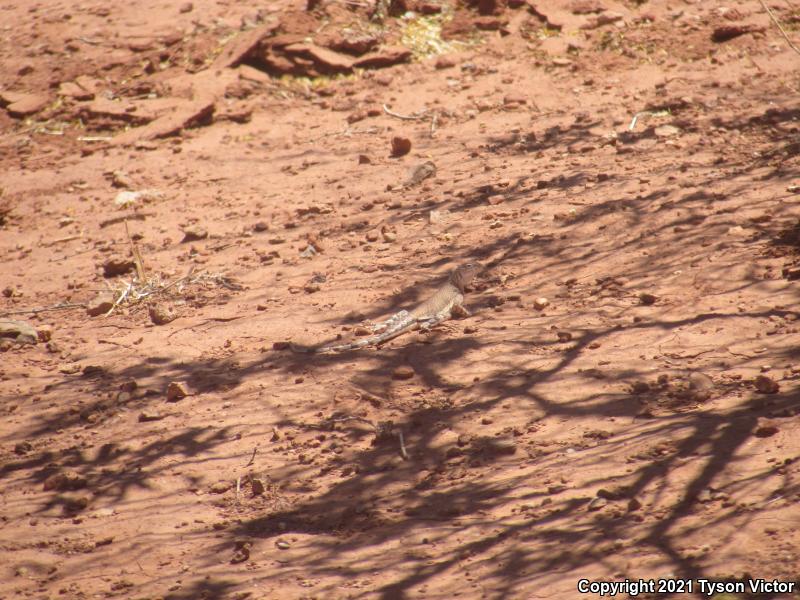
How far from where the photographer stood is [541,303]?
190 inches

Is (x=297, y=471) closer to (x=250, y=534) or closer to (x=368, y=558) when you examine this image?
(x=250, y=534)

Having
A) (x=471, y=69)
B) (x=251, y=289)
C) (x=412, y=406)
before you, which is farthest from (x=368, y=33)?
(x=412, y=406)

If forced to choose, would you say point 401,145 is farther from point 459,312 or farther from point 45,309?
point 45,309

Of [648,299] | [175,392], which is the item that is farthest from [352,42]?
[175,392]

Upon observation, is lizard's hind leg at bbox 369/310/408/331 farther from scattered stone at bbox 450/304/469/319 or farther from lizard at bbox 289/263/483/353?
scattered stone at bbox 450/304/469/319

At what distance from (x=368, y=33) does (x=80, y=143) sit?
3.22m

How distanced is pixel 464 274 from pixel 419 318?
0.45m

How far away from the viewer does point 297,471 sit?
Result: 3838mm

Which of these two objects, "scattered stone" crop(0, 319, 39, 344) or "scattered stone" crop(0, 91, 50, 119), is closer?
"scattered stone" crop(0, 319, 39, 344)

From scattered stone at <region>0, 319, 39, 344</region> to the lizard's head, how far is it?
2617 millimetres

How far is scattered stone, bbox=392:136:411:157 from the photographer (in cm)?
725

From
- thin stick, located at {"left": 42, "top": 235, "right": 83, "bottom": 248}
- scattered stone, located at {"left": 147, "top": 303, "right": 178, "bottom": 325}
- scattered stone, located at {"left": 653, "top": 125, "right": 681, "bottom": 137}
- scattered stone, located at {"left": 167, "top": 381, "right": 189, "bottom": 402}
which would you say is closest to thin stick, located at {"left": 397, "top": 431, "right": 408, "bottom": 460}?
scattered stone, located at {"left": 167, "top": 381, "right": 189, "bottom": 402}

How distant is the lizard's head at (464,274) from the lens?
5.04m

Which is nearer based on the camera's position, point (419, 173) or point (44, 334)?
point (44, 334)
